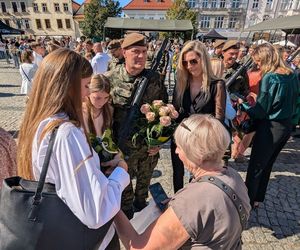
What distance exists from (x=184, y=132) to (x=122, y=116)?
151 cm

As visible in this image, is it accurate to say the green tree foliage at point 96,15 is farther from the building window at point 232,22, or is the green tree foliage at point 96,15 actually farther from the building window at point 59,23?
the building window at point 232,22

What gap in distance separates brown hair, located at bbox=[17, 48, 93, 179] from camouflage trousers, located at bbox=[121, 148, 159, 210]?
1.73 metres

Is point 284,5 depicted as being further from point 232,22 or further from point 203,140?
point 203,140

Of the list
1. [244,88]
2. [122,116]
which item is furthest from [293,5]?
[122,116]

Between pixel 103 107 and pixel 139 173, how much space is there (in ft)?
3.32

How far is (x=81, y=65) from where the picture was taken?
1.21 meters

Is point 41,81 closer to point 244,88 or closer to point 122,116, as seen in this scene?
point 122,116

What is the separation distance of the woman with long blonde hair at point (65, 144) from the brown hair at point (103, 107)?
1263 mm

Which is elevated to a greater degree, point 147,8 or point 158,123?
point 147,8

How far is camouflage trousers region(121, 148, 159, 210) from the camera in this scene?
292 centimetres

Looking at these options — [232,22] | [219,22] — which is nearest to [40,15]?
[219,22]

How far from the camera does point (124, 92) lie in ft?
8.82

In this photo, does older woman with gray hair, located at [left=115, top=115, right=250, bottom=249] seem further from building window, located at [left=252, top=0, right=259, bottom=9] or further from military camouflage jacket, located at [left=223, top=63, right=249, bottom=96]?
building window, located at [left=252, top=0, right=259, bottom=9]

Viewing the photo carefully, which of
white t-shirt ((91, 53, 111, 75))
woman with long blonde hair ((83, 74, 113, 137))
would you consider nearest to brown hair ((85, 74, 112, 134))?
woman with long blonde hair ((83, 74, 113, 137))
